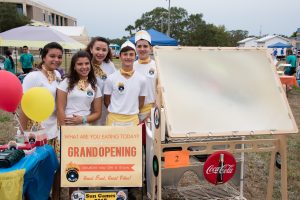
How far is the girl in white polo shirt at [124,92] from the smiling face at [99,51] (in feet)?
1.13

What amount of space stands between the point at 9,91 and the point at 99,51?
123 cm

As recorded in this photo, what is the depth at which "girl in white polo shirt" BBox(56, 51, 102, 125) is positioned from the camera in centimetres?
297

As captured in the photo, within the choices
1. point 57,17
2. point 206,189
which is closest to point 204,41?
point 206,189

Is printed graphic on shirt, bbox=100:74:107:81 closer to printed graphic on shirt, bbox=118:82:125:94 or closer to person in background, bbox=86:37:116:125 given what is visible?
person in background, bbox=86:37:116:125

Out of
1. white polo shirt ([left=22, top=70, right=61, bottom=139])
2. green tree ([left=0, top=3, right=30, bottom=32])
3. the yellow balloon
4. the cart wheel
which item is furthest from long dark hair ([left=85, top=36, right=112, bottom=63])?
green tree ([left=0, top=3, right=30, bottom=32])

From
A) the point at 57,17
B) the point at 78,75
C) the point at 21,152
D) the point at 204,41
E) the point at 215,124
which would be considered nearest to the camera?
the point at 21,152

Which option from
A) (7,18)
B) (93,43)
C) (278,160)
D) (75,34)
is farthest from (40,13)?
(278,160)

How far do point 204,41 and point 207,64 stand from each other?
45433mm

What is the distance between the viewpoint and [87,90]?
3.01 m

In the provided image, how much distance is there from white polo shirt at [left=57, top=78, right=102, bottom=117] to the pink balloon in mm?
486

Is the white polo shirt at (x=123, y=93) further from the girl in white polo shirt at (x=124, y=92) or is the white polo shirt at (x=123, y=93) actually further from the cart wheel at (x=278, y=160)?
the cart wheel at (x=278, y=160)

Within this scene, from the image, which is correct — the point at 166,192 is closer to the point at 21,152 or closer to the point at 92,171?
the point at 92,171

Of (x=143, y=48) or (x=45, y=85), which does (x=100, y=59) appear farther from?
(x=45, y=85)

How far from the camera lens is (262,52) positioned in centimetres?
294
